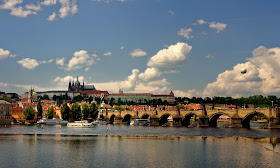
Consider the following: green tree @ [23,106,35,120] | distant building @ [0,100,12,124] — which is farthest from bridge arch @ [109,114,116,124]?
distant building @ [0,100,12,124]

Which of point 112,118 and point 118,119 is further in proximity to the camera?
point 112,118

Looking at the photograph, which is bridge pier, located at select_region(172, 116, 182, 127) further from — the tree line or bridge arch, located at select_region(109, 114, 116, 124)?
bridge arch, located at select_region(109, 114, 116, 124)

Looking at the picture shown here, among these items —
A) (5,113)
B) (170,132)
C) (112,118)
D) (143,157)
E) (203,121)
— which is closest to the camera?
(143,157)

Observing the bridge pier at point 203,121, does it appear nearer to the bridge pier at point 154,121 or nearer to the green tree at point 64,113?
the bridge pier at point 154,121

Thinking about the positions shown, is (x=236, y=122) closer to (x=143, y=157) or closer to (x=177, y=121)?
(x=177, y=121)

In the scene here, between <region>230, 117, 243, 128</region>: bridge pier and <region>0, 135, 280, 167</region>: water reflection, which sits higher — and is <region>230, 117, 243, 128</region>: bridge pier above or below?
above

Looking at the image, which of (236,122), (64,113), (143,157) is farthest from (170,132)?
(64,113)

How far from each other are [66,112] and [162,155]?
113 metres

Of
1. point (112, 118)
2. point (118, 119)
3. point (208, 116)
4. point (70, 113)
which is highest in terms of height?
point (70, 113)

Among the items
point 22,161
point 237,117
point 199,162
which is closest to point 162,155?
point 199,162

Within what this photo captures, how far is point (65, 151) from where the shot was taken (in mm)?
41531

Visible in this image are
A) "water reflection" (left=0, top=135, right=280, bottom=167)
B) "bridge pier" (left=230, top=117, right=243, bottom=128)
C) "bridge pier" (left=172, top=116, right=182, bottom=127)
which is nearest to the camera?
"water reflection" (left=0, top=135, right=280, bottom=167)

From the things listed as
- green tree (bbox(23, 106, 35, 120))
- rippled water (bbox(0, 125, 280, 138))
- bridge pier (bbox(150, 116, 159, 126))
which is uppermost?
green tree (bbox(23, 106, 35, 120))

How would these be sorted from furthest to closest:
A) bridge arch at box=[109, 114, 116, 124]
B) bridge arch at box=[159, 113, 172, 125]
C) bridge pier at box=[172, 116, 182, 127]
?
bridge arch at box=[109, 114, 116, 124]
bridge arch at box=[159, 113, 172, 125]
bridge pier at box=[172, 116, 182, 127]
